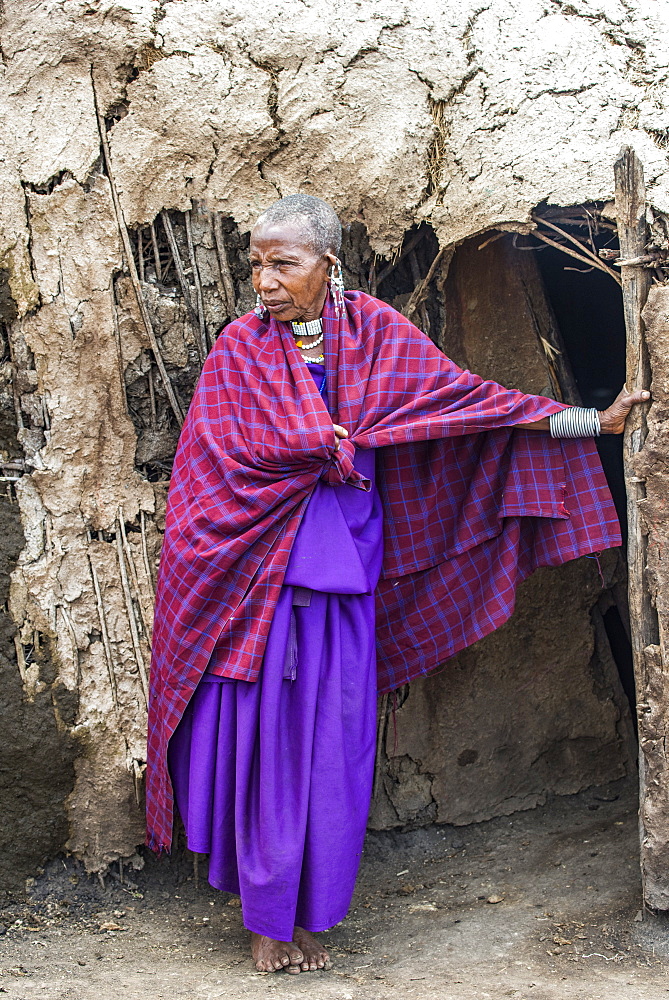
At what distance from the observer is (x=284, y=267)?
9.30ft

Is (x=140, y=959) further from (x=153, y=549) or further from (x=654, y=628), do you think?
(x=654, y=628)

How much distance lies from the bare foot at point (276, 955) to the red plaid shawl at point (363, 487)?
0.43m

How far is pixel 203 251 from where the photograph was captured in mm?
3393

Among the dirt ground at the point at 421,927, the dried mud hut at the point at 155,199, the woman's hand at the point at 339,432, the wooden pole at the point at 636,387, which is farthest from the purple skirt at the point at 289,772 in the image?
the wooden pole at the point at 636,387

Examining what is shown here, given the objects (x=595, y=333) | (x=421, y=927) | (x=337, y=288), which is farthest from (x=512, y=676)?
(x=595, y=333)

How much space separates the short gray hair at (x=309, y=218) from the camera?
284 centimetres

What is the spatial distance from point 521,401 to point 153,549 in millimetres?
1357

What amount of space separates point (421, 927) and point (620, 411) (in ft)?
5.68

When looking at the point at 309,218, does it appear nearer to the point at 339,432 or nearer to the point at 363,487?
the point at 339,432

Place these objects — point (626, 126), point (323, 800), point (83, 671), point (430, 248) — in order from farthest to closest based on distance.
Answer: point (430, 248)
point (83, 671)
point (626, 126)
point (323, 800)

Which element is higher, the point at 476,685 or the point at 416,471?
the point at 416,471

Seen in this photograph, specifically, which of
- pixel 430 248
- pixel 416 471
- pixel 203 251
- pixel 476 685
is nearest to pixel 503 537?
pixel 416 471

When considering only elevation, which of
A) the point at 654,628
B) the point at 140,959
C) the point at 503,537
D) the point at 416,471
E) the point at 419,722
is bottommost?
the point at 140,959

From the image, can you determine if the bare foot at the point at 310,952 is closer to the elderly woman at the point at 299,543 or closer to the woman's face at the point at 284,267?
the elderly woman at the point at 299,543
